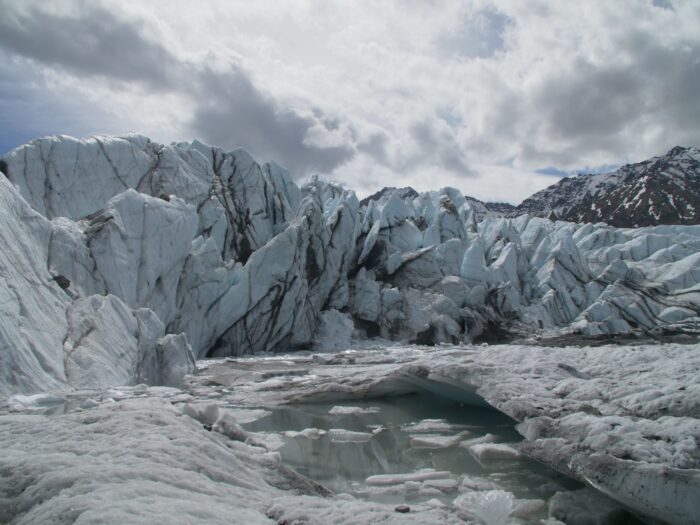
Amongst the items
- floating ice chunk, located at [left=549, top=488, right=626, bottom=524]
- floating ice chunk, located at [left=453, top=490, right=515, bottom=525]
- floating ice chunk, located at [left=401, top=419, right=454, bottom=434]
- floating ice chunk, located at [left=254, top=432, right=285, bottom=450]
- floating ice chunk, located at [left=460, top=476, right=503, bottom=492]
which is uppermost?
floating ice chunk, located at [left=453, top=490, right=515, bottom=525]

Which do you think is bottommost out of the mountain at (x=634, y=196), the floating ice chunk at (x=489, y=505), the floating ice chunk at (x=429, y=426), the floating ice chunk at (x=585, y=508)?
the floating ice chunk at (x=429, y=426)

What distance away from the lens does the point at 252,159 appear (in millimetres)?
33156

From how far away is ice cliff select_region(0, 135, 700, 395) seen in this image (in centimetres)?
1215

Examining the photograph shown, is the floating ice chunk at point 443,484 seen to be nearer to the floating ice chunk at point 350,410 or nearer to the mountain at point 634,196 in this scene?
the floating ice chunk at point 350,410

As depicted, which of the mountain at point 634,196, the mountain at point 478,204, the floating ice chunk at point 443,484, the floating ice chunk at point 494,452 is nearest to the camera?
the floating ice chunk at point 443,484

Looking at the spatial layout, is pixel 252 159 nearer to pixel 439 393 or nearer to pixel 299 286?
pixel 299 286

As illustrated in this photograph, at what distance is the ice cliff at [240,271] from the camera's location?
1215 cm

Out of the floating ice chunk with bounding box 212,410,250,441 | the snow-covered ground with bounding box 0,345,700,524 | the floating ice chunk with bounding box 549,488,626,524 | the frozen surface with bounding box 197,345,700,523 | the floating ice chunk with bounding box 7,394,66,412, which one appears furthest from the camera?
the floating ice chunk with bounding box 7,394,66,412

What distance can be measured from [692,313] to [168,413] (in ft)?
122

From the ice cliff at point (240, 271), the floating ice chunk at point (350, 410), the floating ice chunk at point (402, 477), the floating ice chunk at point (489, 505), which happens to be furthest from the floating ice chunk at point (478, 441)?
the ice cliff at point (240, 271)

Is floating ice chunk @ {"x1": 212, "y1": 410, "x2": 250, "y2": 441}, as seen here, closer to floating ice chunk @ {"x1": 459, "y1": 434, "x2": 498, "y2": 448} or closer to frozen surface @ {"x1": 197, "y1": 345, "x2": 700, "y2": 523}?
frozen surface @ {"x1": 197, "y1": 345, "x2": 700, "y2": 523}

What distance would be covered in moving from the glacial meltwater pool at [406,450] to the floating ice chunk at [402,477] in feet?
0.04

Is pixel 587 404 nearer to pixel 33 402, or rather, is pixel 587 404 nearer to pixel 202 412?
pixel 202 412

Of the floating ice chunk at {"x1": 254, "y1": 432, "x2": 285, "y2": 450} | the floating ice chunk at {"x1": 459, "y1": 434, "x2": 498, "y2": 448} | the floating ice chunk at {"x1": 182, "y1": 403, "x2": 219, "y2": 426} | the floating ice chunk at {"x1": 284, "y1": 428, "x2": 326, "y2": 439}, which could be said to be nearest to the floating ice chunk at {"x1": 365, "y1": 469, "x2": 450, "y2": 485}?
the floating ice chunk at {"x1": 459, "y1": 434, "x2": 498, "y2": 448}
